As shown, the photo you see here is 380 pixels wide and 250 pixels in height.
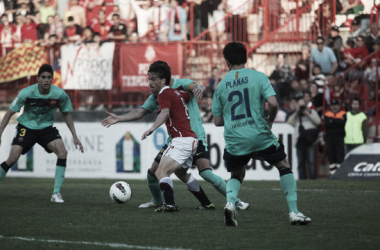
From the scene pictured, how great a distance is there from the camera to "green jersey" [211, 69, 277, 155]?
25.0 ft

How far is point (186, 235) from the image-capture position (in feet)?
23.1

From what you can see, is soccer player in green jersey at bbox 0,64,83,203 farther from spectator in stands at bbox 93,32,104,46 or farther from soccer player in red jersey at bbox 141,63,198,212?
spectator in stands at bbox 93,32,104,46

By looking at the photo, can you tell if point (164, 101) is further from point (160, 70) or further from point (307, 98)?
point (307, 98)

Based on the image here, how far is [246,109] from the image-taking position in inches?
301

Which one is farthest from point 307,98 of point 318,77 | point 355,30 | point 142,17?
point 142,17

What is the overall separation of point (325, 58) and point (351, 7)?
2.16 m

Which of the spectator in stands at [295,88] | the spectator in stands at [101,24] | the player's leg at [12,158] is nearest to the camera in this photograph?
the player's leg at [12,158]

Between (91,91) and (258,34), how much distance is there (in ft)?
16.3

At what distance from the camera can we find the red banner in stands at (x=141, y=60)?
1950 centimetres

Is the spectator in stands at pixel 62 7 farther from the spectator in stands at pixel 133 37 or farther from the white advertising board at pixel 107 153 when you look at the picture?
the white advertising board at pixel 107 153

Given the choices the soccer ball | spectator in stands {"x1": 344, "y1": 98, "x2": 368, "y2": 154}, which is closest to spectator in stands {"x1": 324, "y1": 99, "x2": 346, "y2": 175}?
spectator in stands {"x1": 344, "y1": 98, "x2": 368, "y2": 154}

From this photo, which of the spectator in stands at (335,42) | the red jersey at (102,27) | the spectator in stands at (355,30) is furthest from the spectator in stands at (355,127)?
the red jersey at (102,27)

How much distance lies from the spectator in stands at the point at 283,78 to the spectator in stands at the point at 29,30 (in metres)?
7.67

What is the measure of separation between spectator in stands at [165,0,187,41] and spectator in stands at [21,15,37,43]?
444 cm
